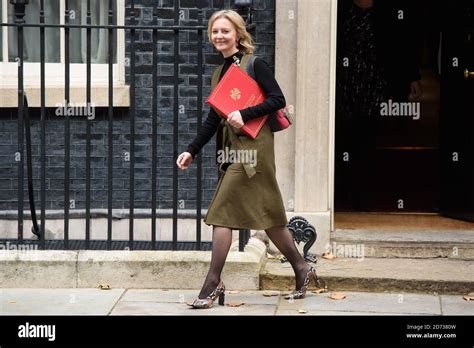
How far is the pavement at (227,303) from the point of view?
7344 mm

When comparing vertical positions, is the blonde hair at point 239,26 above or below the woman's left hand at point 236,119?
above

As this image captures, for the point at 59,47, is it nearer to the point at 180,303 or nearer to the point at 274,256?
the point at 274,256

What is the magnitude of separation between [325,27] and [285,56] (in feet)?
1.28

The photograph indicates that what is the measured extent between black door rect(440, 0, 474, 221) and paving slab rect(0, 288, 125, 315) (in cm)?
361

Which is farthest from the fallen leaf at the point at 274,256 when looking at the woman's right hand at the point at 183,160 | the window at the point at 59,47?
the window at the point at 59,47

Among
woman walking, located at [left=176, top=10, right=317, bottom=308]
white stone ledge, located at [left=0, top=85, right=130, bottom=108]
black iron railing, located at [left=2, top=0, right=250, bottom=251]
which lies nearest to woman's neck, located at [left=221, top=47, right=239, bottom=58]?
woman walking, located at [left=176, top=10, right=317, bottom=308]

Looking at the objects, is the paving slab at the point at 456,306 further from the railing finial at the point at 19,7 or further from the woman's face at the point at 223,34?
the railing finial at the point at 19,7

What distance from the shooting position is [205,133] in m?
7.49

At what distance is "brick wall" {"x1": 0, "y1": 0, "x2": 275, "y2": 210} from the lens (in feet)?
30.0

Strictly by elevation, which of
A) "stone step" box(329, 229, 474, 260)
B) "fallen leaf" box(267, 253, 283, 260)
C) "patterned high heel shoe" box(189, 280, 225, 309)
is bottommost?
"patterned high heel shoe" box(189, 280, 225, 309)

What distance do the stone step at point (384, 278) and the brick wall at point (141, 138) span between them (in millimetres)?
1362

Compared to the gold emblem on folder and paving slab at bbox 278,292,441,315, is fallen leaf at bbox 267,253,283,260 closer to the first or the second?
paving slab at bbox 278,292,441,315

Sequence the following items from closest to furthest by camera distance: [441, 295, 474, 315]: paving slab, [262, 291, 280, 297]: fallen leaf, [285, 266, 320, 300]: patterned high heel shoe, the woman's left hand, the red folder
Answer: the woman's left hand < the red folder < [441, 295, 474, 315]: paving slab < [285, 266, 320, 300]: patterned high heel shoe < [262, 291, 280, 297]: fallen leaf

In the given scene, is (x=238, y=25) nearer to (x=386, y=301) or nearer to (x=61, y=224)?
(x=386, y=301)
